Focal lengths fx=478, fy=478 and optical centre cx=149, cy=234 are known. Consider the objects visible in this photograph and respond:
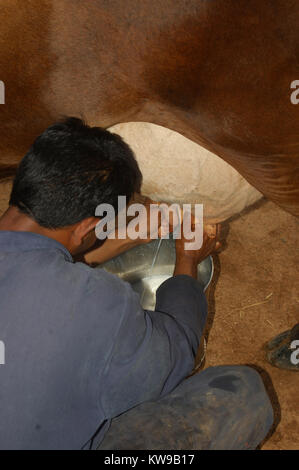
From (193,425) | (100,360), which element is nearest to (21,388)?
(100,360)

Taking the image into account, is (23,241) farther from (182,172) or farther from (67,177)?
(182,172)

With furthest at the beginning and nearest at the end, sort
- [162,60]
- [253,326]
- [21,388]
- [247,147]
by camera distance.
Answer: [253,326] → [247,147] → [162,60] → [21,388]

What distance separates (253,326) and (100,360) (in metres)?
1.17

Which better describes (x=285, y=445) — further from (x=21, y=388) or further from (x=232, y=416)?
(x=21, y=388)

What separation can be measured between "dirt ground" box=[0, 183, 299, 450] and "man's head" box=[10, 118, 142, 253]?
3.40ft

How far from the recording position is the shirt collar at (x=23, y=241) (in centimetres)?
101

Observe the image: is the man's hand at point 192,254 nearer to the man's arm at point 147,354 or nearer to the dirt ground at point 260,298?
the man's arm at point 147,354

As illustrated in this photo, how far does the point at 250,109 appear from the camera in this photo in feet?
4.36

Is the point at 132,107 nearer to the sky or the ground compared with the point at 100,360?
nearer to the sky

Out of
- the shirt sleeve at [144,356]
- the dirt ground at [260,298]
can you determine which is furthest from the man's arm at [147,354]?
the dirt ground at [260,298]

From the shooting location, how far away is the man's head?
3.52ft

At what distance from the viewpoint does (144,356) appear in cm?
100

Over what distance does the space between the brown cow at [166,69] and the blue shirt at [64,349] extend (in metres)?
0.56

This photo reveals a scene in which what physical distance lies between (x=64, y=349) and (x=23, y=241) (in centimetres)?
25
